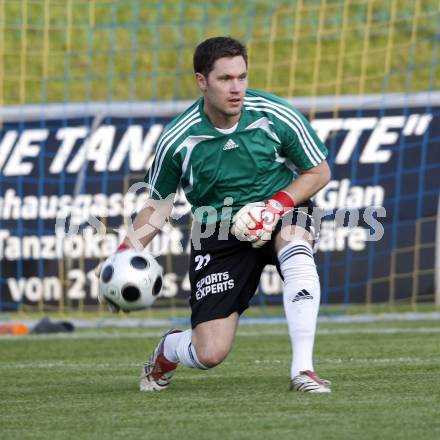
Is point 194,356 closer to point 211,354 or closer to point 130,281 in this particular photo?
point 211,354

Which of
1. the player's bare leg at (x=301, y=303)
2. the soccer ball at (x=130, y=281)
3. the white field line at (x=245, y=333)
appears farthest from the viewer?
the white field line at (x=245, y=333)

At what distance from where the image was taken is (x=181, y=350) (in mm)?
5957

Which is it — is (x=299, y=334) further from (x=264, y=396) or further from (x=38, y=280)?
(x=38, y=280)

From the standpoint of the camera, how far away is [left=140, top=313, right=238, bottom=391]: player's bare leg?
19.3 feet

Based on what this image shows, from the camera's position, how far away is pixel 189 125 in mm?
6012

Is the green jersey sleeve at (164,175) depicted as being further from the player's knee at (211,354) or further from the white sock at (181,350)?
the player's knee at (211,354)

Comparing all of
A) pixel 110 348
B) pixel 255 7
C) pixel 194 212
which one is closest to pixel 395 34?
pixel 255 7

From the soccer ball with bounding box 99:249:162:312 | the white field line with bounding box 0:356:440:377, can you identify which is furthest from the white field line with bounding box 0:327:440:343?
the soccer ball with bounding box 99:249:162:312

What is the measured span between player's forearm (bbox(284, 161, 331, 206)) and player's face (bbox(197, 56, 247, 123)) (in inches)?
17.3

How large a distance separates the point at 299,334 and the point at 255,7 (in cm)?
1224

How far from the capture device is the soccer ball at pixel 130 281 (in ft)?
18.6

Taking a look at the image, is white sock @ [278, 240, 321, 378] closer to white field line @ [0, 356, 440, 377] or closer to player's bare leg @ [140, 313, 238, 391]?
player's bare leg @ [140, 313, 238, 391]

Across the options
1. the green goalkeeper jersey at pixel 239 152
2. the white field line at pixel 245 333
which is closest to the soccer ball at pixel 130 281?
the green goalkeeper jersey at pixel 239 152

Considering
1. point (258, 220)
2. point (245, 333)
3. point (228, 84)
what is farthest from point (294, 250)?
point (245, 333)
